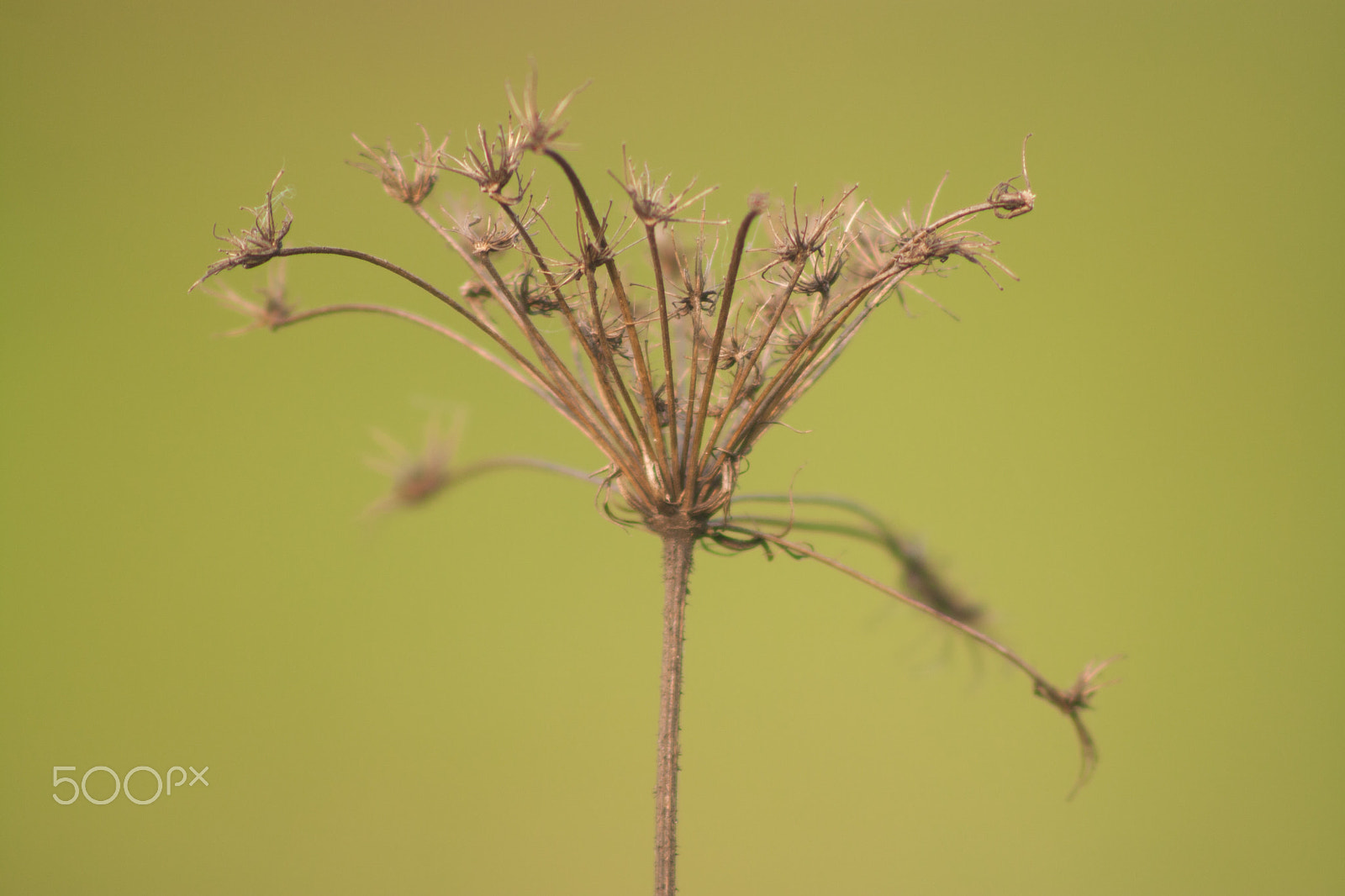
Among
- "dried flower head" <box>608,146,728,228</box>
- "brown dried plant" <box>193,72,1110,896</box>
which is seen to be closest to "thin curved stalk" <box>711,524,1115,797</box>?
"brown dried plant" <box>193,72,1110,896</box>

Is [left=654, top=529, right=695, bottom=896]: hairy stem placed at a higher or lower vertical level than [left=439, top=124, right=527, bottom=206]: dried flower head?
lower

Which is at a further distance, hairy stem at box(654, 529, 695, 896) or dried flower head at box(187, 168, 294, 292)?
hairy stem at box(654, 529, 695, 896)

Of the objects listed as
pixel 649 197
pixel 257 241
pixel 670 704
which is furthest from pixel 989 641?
pixel 257 241

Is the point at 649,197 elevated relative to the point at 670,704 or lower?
elevated

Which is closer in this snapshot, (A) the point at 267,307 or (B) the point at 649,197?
(B) the point at 649,197

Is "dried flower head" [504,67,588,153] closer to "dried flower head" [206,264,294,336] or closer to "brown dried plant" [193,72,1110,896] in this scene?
"brown dried plant" [193,72,1110,896]

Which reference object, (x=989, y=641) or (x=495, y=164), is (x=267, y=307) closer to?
(x=495, y=164)

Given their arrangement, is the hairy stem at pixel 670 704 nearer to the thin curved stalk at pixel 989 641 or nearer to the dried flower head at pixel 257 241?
the thin curved stalk at pixel 989 641

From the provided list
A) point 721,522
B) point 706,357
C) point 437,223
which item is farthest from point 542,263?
point 721,522

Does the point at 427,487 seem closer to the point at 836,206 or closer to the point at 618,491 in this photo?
the point at 618,491
